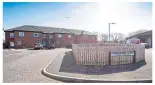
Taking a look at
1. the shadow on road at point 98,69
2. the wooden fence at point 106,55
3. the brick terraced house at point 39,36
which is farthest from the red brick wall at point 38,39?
the shadow on road at point 98,69

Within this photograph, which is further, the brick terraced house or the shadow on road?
the brick terraced house

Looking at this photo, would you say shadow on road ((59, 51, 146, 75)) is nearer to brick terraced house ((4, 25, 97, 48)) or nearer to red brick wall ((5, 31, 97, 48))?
red brick wall ((5, 31, 97, 48))

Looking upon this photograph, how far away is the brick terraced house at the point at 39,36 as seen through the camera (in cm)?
3125

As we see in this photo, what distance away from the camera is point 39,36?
34344 millimetres

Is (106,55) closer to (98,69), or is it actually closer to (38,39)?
(98,69)

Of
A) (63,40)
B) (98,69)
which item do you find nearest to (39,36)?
(63,40)

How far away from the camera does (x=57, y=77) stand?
18.0 ft

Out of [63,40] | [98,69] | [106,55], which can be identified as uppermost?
[63,40]

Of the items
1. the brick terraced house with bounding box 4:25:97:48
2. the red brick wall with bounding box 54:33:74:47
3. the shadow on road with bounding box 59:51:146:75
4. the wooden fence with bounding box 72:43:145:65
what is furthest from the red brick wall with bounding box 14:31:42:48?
the shadow on road with bounding box 59:51:146:75

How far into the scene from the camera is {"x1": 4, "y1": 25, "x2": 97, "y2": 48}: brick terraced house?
3125 cm

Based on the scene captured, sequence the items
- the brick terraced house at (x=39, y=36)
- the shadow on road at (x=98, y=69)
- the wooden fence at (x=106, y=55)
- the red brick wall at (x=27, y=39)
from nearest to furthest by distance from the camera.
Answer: the shadow on road at (x=98, y=69) → the wooden fence at (x=106, y=55) → the red brick wall at (x=27, y=39) → the brick terraced house at (x=39, y=36)

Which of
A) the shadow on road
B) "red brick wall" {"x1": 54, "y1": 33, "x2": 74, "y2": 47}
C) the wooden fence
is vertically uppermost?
"red brick wall" {"x1": 54, "y1": 33, "x2": 74, "y2": 47}

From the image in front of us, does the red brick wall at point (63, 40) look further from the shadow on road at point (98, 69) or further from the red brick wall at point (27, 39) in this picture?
the shadow on road at point (98, 69)

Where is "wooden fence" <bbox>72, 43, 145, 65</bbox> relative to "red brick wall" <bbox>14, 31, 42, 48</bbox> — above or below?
below
